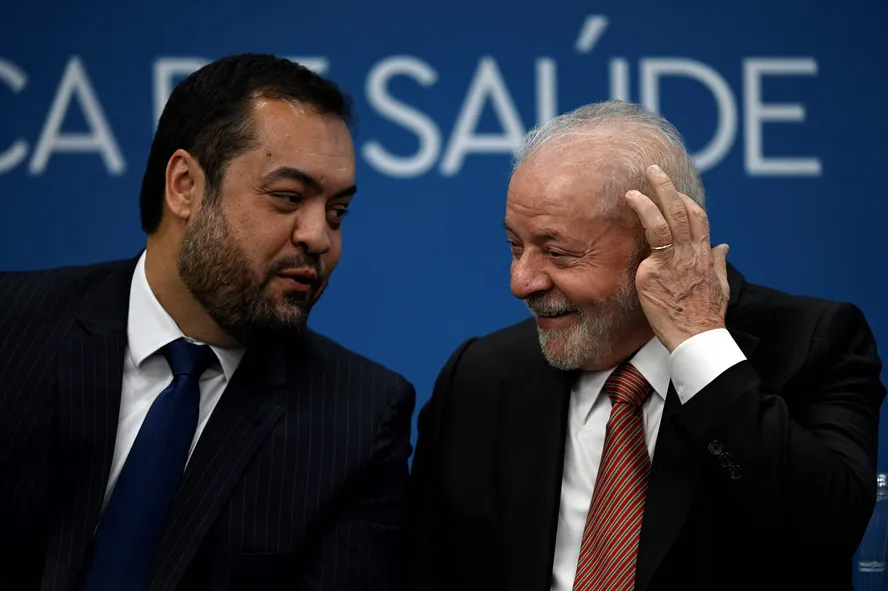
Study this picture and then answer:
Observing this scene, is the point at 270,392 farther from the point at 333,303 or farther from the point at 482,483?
the point at 333,303

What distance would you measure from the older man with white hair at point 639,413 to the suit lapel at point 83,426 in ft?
2.22

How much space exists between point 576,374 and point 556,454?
196mm

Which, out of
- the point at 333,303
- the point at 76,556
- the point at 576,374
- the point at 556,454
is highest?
the point at 333,303

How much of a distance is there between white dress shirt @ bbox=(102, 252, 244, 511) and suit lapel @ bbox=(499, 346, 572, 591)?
1.93 feet

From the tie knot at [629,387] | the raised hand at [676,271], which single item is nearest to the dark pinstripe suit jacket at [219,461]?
the tie knot at [629,387]

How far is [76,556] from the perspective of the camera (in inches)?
84.5

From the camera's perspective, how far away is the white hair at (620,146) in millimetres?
2293

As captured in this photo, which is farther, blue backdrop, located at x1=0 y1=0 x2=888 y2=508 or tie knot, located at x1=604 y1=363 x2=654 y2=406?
blue backdrop, located at x1=0 y1=0 x2=888 y2=508

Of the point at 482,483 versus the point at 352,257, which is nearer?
the point at 482,483

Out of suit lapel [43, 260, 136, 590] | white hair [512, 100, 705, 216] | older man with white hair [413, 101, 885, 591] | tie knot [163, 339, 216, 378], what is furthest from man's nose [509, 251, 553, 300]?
suit lapel [43, 260, 136, 590]

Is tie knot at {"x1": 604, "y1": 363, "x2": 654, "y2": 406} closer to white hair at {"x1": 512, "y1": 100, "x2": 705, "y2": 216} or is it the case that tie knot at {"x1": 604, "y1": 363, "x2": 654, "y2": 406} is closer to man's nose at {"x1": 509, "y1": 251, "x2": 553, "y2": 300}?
man's nose at {"x1": 509, "y1": 251, "x2": 553, "y2": 300}

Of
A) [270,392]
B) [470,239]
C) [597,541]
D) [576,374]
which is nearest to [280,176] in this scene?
[270,392]

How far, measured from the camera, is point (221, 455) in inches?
88.9

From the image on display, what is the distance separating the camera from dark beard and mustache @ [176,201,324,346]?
231 centimetres
